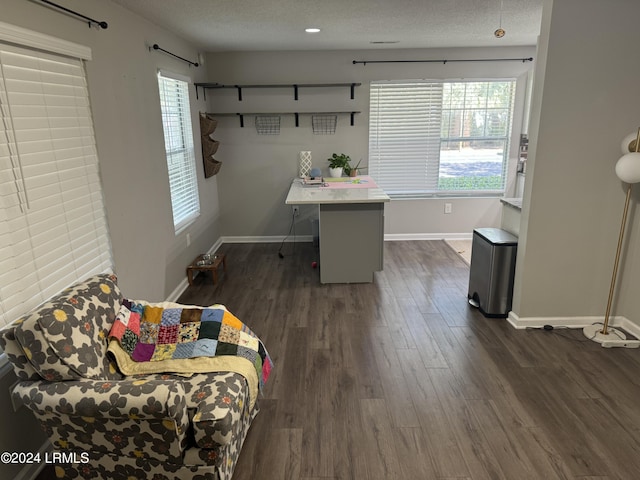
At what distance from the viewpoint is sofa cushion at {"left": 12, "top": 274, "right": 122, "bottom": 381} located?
1.58 meters

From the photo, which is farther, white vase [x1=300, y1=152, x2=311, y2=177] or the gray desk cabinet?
white vase [x1=300, y1=152, x2=311, y2=177]

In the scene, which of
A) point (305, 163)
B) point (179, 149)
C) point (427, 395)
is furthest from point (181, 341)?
point (305, 163)

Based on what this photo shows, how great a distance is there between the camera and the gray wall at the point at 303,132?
197 inches

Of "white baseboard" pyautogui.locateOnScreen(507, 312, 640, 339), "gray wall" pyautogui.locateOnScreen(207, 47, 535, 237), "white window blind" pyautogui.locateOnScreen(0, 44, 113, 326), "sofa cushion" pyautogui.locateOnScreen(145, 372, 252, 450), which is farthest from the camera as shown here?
"gray wall" pyautogui.locateOnScreen(207, 47, 535, 237)

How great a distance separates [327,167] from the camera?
536 cm

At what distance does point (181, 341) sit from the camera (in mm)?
2104

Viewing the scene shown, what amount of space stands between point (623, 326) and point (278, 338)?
261 centimetres

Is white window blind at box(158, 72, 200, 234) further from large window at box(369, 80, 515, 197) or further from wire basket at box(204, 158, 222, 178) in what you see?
large window at box(369, 80, 515, 197)

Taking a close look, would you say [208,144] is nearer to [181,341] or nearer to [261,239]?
[261,239]

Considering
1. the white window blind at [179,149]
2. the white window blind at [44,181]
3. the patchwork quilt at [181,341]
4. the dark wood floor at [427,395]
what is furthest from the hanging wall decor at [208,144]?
the patchwork quilt at [181,341]

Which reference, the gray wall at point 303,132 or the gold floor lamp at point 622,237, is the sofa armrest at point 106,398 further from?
the gray wall at point 303,132

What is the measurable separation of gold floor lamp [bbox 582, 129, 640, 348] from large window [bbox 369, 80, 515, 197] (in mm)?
2584

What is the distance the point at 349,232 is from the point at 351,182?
102cm

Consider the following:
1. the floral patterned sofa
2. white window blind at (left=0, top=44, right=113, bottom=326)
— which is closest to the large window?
white window blind at (left=0, top=44, right=113, bottom=326)
